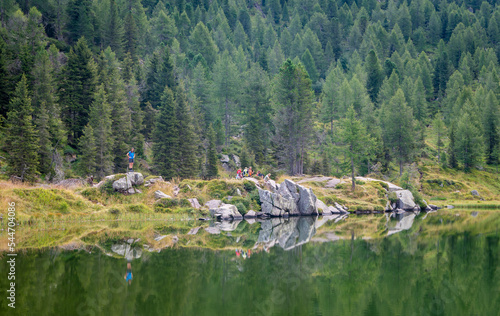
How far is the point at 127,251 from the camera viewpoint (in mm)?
21297

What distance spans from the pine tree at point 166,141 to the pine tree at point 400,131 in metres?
41.4

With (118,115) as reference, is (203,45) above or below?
above

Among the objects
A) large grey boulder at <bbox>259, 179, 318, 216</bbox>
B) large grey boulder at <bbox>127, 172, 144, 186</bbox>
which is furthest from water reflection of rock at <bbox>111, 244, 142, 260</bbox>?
large grey boulder at <bbox>259, 179, 318, 216</bbox>

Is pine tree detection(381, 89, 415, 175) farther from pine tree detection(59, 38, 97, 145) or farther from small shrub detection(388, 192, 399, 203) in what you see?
pine tree detection(59, 38, 97, 145)

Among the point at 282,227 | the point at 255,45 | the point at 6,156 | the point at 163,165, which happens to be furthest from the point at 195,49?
the point at 282,227

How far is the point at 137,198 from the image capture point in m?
38.6

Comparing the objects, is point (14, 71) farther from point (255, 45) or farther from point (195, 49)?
point (255, 45)

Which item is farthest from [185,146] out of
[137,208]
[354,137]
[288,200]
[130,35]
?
[130,35]

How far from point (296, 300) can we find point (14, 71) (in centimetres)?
4951

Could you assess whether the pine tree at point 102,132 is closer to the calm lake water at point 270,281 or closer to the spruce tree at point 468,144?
the calm lake water at point 270,281

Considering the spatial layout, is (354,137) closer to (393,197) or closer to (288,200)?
(393,197)

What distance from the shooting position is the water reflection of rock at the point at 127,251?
65.8 feet

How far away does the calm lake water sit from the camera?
12852mm

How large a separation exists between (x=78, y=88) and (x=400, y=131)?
5431cm
